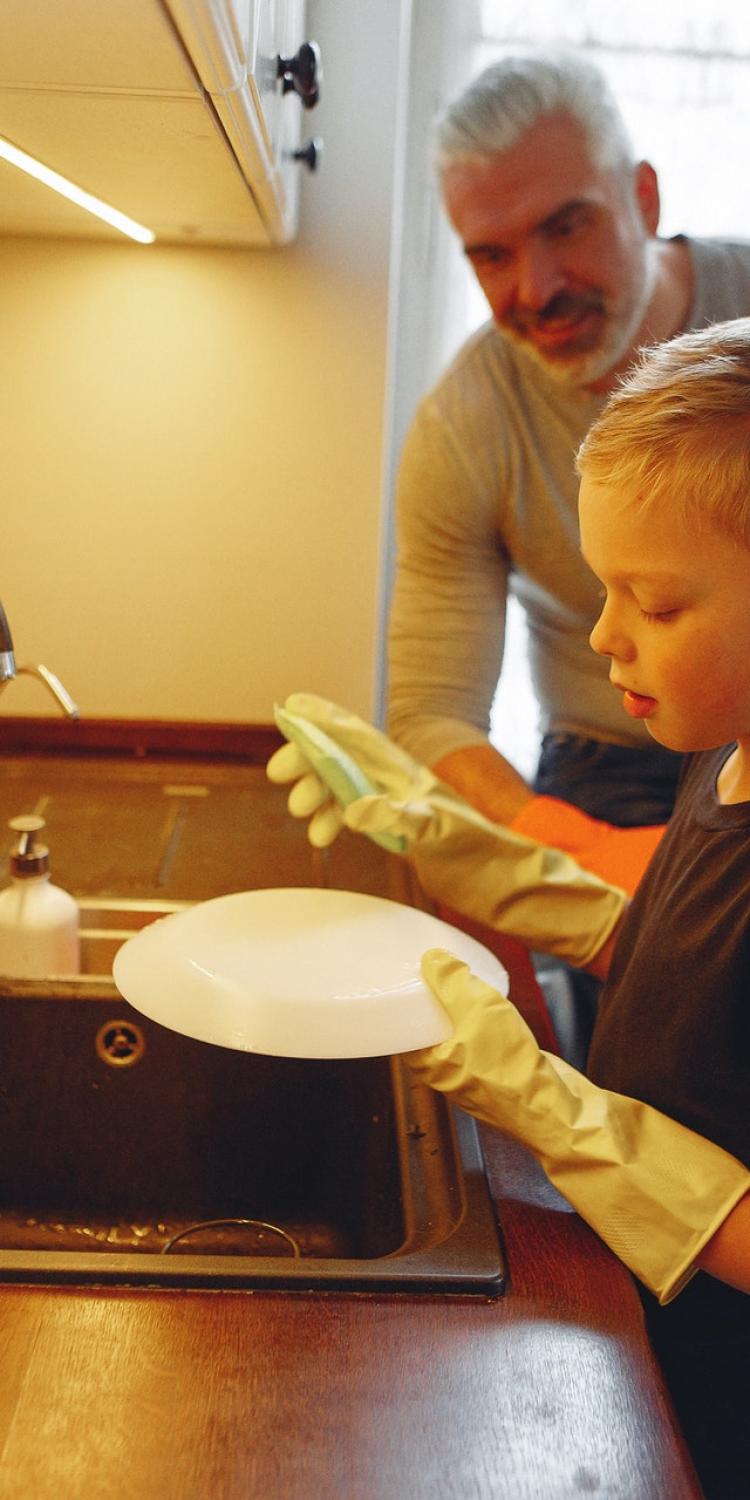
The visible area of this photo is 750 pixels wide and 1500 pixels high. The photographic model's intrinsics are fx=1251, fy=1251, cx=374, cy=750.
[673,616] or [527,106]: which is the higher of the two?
[527,106]

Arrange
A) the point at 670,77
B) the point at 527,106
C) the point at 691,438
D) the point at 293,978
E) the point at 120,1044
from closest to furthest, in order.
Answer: the point at 691,438 < the point at 293,978 < the point at 120,1044 < the point at 527,106 < the point at 670,77

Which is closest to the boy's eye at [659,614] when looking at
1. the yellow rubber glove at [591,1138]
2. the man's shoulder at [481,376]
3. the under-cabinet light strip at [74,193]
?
the yellow rubber glove at [591,1138]

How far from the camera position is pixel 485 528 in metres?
1.87

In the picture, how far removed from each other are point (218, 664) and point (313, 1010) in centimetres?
118

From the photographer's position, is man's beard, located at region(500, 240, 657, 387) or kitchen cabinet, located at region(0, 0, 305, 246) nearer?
kitchen cabinet, located at region(0, 0, 305, 246)

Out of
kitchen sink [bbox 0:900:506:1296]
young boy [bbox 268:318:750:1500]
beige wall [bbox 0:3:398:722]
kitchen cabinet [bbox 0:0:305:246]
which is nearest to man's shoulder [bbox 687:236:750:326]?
beige wall [bbox 0:3:398:722]

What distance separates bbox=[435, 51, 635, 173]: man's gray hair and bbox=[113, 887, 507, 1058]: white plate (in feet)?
3.67

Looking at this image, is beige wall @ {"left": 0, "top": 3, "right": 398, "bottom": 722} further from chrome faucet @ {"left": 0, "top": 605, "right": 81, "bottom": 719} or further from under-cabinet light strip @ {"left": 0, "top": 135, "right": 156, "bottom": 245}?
chrome faucet @ {"left": 0, "top": 605, "right": 81, "bottom": 719}

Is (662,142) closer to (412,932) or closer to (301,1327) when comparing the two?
(412,932)

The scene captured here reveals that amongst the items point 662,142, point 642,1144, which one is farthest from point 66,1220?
point 662,142

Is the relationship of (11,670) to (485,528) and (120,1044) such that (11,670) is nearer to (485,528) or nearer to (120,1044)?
(120,1044)

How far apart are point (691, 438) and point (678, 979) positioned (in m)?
0.39

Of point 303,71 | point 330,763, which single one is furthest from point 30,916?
point 303,71

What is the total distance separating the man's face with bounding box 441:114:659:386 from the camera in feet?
5.31
